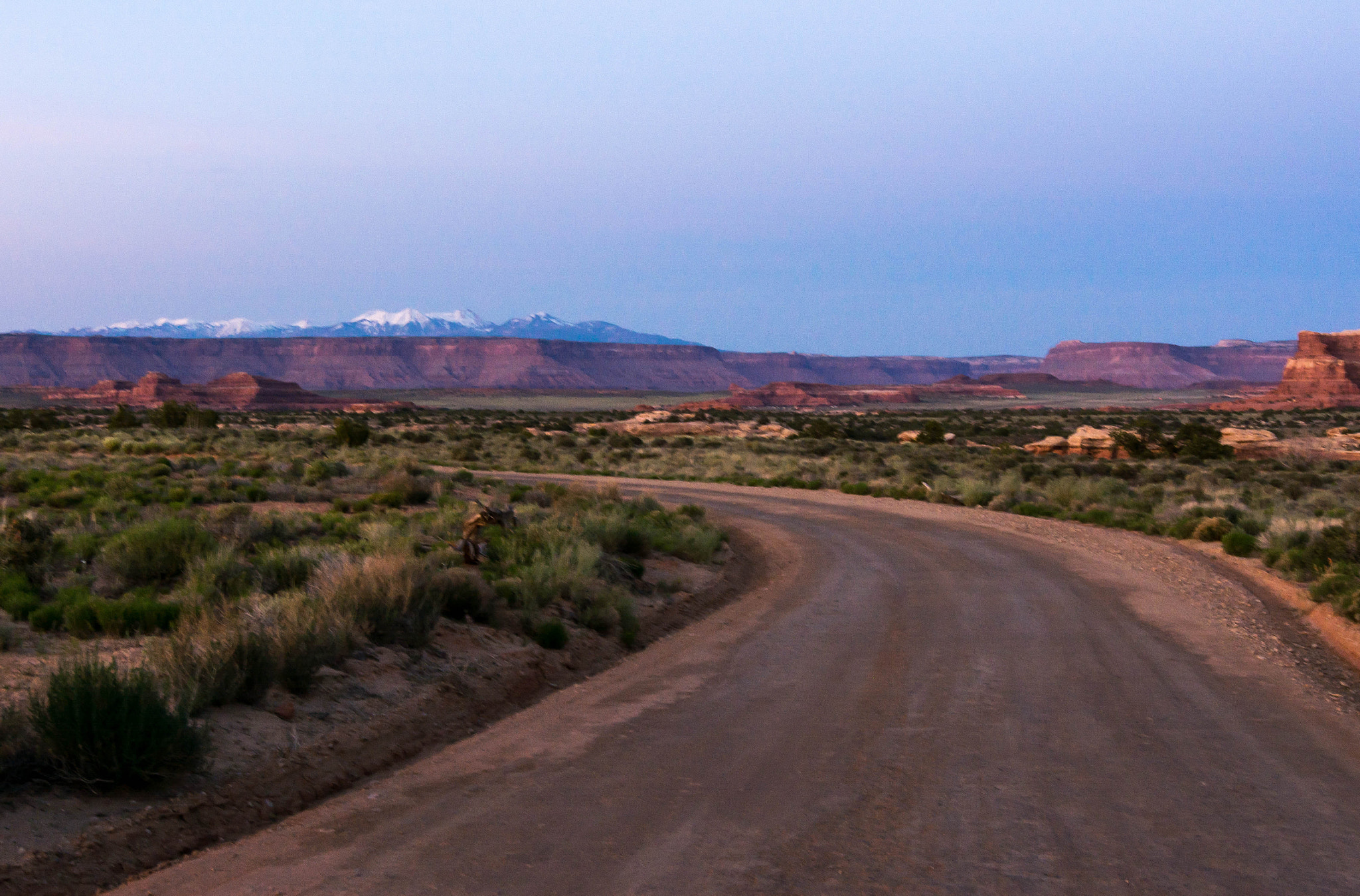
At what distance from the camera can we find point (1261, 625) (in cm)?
1102

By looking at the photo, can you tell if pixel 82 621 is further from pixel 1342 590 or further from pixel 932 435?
pixel 932 435

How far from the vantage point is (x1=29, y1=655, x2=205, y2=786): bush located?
531 centimetres

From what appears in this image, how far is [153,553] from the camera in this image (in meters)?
11.2

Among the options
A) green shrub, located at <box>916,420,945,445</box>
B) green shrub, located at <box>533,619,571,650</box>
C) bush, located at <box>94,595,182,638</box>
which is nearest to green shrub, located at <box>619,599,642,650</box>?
green shrub, located at <box>533,619,571,650</box>

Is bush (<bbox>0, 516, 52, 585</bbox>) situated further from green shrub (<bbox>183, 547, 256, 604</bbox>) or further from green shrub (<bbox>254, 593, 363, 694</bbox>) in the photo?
green shrub (<bbox>254, 593, 363, 694</bbox>)

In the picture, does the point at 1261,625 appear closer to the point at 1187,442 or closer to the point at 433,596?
the point at 433,596

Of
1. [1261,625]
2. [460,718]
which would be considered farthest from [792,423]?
[460,718]

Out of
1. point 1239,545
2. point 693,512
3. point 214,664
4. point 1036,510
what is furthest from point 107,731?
point 1036,510

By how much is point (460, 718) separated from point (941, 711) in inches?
142

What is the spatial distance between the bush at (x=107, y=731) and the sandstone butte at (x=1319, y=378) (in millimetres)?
108567

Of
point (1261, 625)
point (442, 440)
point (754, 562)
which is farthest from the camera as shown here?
point (442, 440)

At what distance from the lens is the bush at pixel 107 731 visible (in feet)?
17.4

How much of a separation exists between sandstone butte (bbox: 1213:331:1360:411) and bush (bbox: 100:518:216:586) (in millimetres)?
104974

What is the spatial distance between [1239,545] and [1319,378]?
360ft
